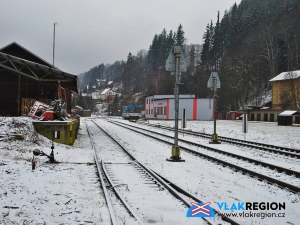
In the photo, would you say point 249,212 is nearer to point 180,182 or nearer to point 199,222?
point 199,222

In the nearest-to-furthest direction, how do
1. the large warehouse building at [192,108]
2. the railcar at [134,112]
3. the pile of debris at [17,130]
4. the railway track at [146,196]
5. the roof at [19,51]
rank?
the railway track at [146,196] → the pile of debris at [17,130] → the roof at [19,51] → the railcar at [134,112] → the large warehouse building at [192,108]

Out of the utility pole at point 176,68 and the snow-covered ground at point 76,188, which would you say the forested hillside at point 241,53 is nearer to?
the utility pole at point 176,68

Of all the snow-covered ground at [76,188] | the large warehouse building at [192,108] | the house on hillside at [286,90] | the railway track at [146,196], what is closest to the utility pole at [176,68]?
the snow-covered ground at [76,188]

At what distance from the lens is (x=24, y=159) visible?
407 inches

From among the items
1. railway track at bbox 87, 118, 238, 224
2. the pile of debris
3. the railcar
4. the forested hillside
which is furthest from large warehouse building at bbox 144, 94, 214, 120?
railway track at bbox 87, 118, 238, 224

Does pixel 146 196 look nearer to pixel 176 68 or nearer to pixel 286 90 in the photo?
pixel 176 68

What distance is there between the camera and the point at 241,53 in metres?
72.6

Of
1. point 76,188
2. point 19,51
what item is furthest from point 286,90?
point 76,188

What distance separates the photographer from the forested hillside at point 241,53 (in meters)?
67.3

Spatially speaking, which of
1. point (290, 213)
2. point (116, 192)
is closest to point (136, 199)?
point (116, 192)

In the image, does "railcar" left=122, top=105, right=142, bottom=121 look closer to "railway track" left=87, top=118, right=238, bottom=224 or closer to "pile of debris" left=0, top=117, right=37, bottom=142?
"pile of debris" left=0, top=117, right=37, bottom=142

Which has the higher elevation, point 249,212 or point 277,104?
point 277,104

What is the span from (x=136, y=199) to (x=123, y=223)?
61.2 inches

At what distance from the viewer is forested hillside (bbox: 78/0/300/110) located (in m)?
67.3
